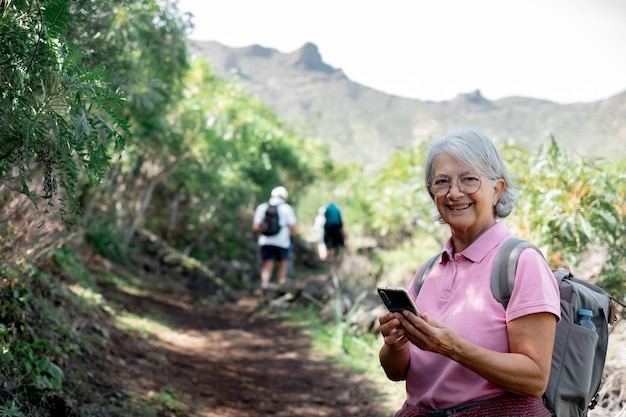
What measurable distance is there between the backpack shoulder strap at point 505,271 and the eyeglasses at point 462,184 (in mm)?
246

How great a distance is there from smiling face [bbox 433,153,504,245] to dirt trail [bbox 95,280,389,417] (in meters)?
3.13

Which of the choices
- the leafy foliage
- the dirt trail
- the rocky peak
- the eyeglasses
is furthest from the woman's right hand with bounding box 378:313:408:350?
the rocky peak

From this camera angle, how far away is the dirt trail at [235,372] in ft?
17.1

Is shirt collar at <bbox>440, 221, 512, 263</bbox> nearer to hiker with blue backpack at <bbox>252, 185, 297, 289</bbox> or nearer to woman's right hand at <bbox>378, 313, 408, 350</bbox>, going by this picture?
woman's right hand at <bbox>378, 313, 408, 350</bbox>

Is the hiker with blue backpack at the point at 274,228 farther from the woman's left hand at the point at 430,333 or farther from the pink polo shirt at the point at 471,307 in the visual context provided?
the woman's left hand at the point at 430,333

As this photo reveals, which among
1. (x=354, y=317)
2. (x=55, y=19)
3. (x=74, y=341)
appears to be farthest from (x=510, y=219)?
(x=55, y=19)

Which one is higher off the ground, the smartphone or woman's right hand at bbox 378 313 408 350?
the smartphone

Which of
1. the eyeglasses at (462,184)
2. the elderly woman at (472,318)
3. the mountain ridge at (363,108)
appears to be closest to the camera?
the elderly woman at (472,318)

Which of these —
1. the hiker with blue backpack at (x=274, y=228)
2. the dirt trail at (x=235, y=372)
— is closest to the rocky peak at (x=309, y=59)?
the hiker with blue backpack at (x=274, y=228)

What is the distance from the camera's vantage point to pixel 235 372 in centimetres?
646

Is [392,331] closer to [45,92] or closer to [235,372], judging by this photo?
[45,92]

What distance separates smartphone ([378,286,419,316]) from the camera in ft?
6.07

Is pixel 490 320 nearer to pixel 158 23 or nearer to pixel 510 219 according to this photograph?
pixel 510 219

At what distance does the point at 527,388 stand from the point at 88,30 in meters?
3.15
